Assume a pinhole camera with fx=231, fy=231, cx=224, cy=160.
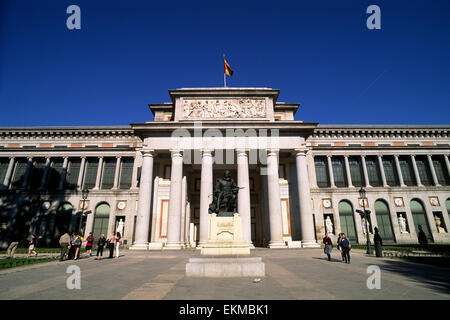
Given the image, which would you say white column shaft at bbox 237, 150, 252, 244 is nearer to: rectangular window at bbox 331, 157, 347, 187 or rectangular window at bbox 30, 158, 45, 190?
rectangular window at bbox 331, 157, 347, 187

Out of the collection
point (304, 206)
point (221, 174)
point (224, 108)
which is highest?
point (224, 108)

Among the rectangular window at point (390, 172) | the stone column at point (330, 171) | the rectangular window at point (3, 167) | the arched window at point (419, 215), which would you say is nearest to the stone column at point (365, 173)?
the rectangular window at point (390, 172)

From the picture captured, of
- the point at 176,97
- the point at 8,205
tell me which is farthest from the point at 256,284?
the point at 8,205

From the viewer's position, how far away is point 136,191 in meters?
34.2

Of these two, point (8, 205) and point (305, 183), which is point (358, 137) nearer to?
point (305, 183)

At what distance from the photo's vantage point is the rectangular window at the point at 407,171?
121 feet

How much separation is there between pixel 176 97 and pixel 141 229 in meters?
15.0

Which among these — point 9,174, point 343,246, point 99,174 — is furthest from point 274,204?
point 9,174

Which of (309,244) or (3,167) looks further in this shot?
(3,167)

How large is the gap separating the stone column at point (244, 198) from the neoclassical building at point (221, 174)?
0.62 ft

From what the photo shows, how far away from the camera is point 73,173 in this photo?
36.5 m

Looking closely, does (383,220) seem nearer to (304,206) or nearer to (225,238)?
(304,206)

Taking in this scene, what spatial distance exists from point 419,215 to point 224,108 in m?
33.7

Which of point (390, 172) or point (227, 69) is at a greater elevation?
point (227, 69)
